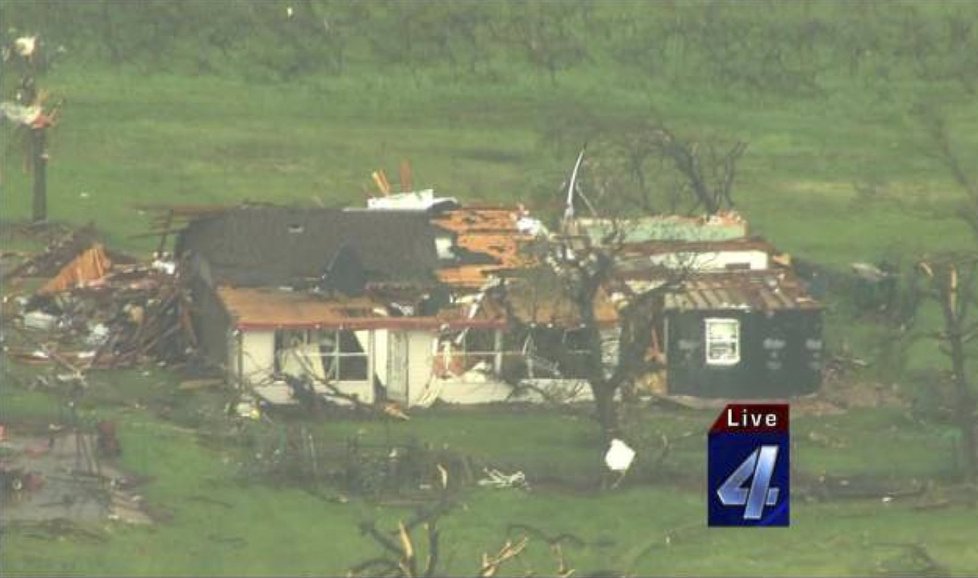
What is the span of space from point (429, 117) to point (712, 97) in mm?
895

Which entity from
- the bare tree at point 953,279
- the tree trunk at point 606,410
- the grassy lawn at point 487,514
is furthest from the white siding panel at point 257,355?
the bare tree at point 953,279

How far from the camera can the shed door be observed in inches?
400

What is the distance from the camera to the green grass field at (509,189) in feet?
33.2

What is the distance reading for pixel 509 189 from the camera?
33.4 ft

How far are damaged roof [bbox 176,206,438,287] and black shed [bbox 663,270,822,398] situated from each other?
0.90 m

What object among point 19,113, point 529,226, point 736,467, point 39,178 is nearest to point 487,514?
point 736,467

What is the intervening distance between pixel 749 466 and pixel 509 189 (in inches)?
45.5

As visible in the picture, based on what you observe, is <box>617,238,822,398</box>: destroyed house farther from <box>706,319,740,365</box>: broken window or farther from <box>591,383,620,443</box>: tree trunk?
<box>591,383,620,443</box>: tree trunk

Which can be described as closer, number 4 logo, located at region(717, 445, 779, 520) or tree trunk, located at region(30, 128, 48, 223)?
tree trunk, located at region(30, 128, 48, 223)

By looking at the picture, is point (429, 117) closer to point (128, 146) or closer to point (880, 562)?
point (128, 146)

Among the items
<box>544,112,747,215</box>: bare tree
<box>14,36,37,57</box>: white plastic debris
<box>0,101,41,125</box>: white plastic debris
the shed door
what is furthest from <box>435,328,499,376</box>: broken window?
Result: <box>14,36,37,57</box>: white plastic debris

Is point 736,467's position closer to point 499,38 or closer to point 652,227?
point 652,227

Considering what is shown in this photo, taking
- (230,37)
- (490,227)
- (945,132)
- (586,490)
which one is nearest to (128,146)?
(230,37)

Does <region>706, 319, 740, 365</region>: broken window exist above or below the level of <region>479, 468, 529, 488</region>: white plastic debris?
above
